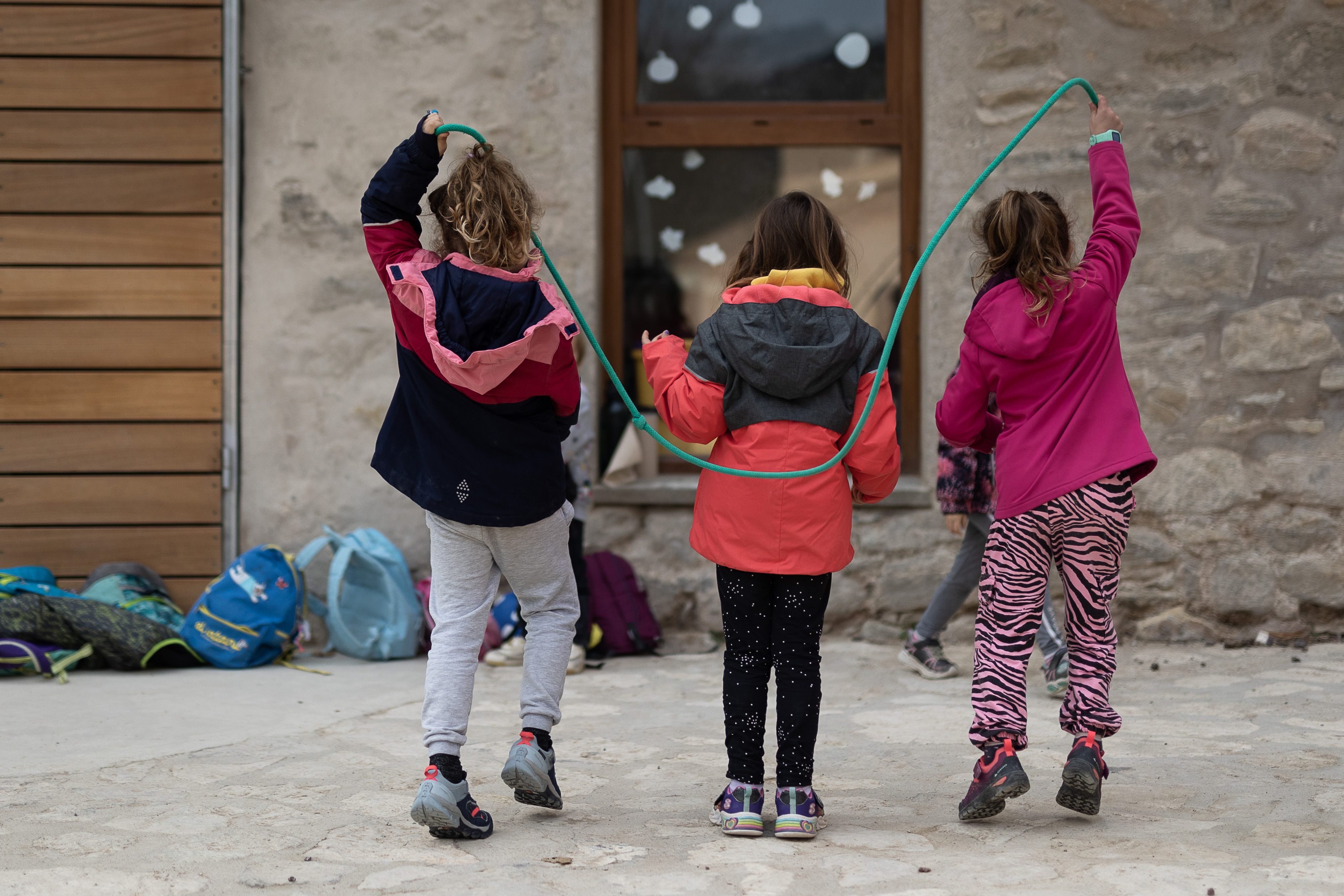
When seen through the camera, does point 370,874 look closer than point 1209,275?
Yes

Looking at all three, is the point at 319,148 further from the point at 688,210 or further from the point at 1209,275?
the point at 1209,275

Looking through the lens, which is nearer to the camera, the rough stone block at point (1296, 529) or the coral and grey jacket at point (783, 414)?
the coral and grey jacket at point (783, 414)

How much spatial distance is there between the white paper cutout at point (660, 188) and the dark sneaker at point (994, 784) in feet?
9.98

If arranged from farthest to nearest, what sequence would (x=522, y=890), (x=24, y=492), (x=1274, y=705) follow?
(x=24, y=492) → (x=1274, y=705) → (x=522, y=890)

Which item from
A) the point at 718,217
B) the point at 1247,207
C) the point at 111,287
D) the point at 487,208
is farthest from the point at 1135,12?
the point at 111,287

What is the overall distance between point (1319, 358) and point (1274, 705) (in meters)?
1.58

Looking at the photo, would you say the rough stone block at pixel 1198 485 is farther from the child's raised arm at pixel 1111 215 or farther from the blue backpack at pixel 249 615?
the blue backpack at pixel 249 615

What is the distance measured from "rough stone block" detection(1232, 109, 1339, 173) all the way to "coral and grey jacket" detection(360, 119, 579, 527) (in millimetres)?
3267

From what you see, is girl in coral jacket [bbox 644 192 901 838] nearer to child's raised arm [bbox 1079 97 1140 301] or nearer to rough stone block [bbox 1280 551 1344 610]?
child's raised arm [bbox 1079 97 1140 301]

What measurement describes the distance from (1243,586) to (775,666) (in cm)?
286

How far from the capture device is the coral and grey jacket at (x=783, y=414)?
241 cm

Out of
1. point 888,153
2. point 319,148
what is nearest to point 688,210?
point 888,153

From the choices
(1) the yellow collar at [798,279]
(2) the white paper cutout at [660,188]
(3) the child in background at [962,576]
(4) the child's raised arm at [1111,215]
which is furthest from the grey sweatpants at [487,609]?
(2) the white paper cutout at [660,188]

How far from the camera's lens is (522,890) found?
2.11 m
